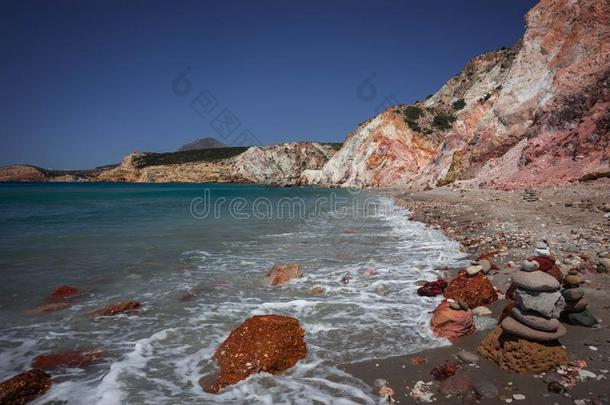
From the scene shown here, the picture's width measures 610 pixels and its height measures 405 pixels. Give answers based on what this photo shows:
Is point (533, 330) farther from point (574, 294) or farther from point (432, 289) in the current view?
point (432, 289)

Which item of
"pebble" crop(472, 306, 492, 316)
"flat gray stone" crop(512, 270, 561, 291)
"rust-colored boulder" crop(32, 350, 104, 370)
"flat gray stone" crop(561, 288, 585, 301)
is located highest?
"flat gray stone" crop(512, 270, 561, 291)

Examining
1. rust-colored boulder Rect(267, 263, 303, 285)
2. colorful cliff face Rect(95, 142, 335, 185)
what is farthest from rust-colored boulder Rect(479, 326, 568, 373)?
colorful cliff face Rect(95, 142, 335, 185)

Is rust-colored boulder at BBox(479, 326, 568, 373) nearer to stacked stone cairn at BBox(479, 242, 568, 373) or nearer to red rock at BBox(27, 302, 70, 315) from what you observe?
stacked stone cairn at BBox(479, 242, 568, 373)

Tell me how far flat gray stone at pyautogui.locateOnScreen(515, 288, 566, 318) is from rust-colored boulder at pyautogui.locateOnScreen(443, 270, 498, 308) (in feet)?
6.25

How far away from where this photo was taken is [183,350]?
5.43 meters

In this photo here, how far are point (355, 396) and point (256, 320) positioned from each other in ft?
5.91

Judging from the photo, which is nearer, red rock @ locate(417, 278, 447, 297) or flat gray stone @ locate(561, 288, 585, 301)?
flat gray stone @ locate(561, 288, 585, 301)

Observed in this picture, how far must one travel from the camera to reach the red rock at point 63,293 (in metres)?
7.96

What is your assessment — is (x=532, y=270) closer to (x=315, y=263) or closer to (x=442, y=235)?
(x=315, y=263)

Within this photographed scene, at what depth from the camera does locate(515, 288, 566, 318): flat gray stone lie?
4224 mm

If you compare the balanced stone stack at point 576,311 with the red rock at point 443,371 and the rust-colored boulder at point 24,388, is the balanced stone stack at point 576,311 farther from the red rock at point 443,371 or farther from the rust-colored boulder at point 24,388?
the rust-colored boulder at point 24,388

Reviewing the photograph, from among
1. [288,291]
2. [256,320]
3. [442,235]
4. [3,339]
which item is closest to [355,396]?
[256,320]

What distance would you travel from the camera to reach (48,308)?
7.33 meters

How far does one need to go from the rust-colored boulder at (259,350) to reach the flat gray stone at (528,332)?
2.71m
